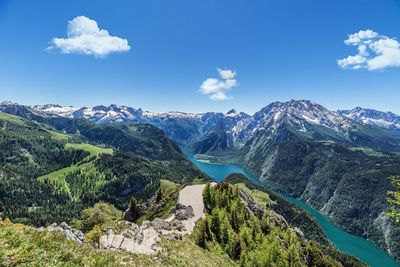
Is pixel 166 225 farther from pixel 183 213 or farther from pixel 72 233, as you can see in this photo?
pixel 72 233

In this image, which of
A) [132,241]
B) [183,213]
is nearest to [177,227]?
[183,213]

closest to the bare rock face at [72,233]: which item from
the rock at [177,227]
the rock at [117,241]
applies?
the rock at [117,241]

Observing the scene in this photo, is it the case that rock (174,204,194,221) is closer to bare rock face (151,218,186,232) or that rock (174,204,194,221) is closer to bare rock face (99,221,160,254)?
bare rock face (151,218,186,232)

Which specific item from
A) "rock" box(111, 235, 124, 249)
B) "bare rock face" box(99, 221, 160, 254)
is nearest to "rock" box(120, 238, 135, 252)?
"bare rock face" box(99, 221, 160, 254)

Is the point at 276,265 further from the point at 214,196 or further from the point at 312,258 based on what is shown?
the point at 312,258

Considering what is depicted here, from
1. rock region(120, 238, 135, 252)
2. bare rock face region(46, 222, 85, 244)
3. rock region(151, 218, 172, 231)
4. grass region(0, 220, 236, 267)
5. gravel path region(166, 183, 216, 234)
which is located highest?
grass region(0, 220, 236, 267)

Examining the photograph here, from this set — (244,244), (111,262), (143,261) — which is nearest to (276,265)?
(244,244)

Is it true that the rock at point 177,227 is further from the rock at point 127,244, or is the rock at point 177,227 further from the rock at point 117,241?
the rock at point 127,244

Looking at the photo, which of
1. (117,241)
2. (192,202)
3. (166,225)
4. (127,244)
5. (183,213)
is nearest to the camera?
(127,244)

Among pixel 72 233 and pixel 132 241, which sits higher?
pixel 72 233
